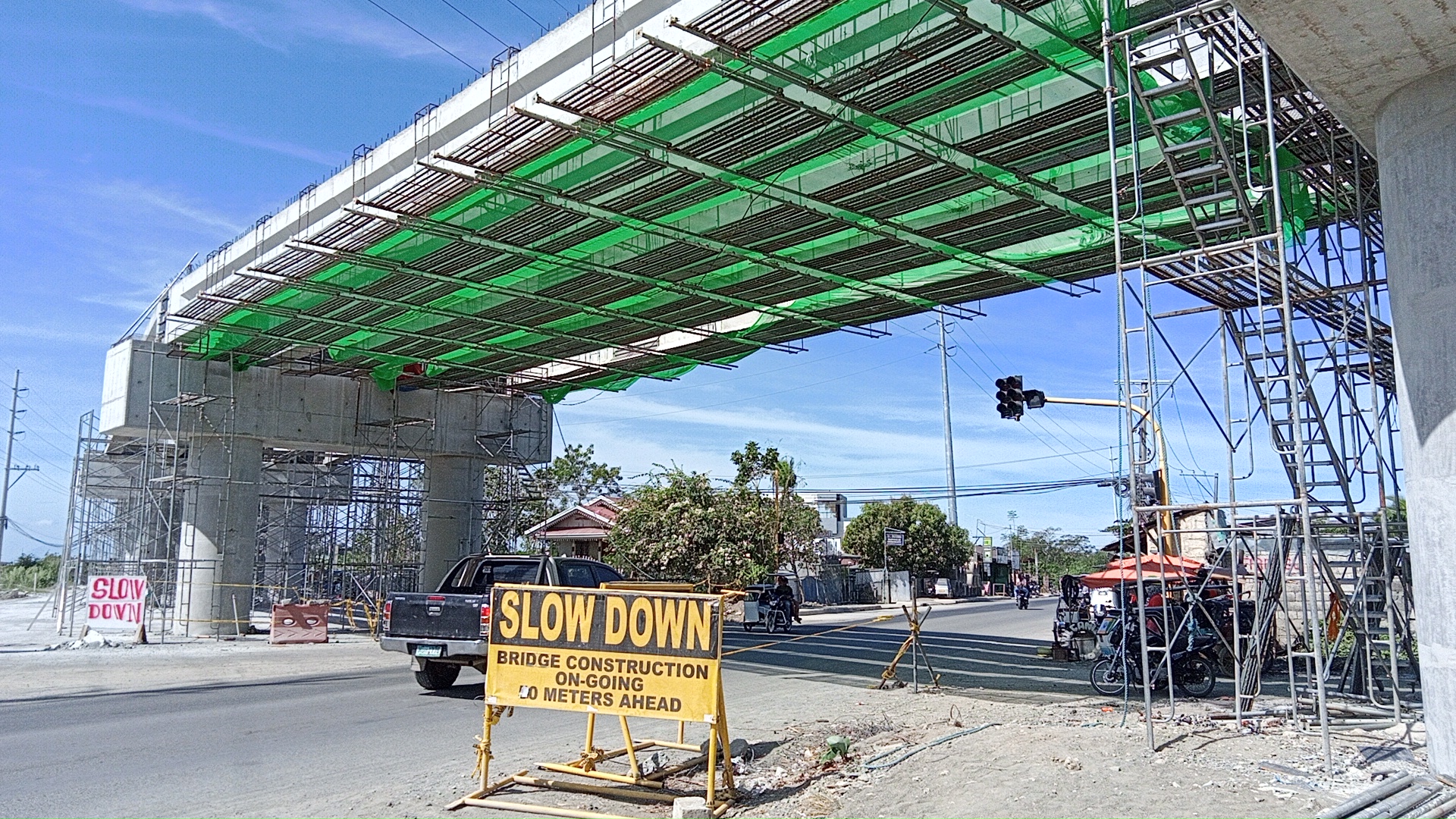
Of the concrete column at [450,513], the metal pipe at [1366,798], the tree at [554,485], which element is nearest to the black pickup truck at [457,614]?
the metal pipe at [1366,798]

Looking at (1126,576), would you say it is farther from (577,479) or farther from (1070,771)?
(577,479)

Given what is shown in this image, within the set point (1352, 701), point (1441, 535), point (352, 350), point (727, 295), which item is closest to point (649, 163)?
point (727, 295)

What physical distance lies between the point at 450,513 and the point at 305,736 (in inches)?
784

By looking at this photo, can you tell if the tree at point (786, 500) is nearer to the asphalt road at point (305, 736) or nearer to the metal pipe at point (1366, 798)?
the asphalt road at point (305, 736)

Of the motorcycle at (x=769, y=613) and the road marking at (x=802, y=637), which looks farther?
the motorcycle at (x=769, y=613)

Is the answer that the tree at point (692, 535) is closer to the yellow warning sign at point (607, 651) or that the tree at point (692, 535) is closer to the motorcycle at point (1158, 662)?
the motorcycle at point (1158, 662)

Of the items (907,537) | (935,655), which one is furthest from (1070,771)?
(907,537)

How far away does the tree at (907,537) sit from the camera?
60375 millimetres

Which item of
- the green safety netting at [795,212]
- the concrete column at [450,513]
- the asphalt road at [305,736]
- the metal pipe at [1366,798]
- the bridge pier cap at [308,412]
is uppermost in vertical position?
the green safety netting at [795,212]

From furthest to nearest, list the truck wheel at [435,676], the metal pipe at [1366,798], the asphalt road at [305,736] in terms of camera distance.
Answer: the truck wheel at [435,676] → the asphalt road at [305,736] → the metal pipe at [1366,798]

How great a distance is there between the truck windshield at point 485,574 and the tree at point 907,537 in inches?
1806

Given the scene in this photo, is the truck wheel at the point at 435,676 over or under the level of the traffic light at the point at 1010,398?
under

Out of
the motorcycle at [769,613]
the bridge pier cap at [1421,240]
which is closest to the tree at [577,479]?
the motorcycle at [769,613]

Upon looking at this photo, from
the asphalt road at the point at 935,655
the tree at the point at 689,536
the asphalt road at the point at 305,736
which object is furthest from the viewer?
the tree at the point at 689,536
